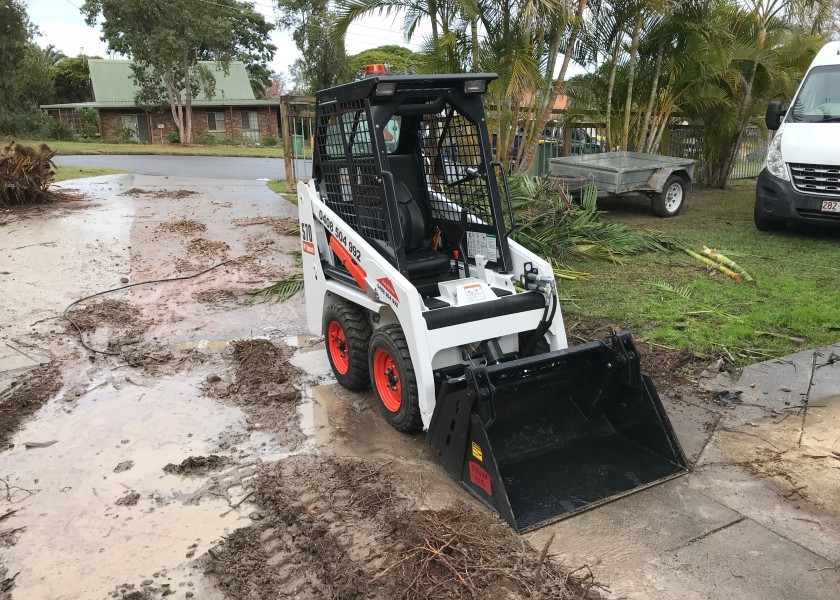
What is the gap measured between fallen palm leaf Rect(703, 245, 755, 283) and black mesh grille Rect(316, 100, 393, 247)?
4.97 m

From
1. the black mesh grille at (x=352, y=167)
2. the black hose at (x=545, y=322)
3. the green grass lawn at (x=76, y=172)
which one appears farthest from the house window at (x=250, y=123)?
the black hose at (x=545, y=322)

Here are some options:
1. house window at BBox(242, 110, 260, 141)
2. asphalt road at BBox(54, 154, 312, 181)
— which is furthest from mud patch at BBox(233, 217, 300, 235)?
house window at BBox(242, 110, 260, 141)

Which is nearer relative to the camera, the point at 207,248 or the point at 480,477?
the point at 480,477

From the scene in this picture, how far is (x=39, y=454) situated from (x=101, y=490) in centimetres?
77

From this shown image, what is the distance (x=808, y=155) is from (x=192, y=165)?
20028mm

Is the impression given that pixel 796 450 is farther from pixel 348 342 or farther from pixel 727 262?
pixel 727 262

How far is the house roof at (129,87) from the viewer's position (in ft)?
148

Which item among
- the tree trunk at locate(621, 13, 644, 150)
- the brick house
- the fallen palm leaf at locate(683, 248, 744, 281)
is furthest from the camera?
the brick house

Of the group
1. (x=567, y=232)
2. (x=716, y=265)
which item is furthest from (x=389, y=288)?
(x=716, y=265)

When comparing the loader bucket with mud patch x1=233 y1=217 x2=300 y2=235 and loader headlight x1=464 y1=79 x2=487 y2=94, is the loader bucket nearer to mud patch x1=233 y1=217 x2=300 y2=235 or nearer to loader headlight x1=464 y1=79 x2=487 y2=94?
loader headlight x1=464 y1=79 x2=487 y2=94

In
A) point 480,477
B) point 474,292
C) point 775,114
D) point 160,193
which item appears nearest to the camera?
point 480,477

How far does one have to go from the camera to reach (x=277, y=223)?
11742 millimetres

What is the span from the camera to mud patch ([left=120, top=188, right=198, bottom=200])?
14617mm

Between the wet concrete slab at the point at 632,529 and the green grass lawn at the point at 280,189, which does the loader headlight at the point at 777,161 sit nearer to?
the wet concrete slab at the point at 632,529
